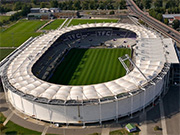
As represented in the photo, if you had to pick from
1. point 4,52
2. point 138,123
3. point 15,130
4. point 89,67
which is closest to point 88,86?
point 138,123

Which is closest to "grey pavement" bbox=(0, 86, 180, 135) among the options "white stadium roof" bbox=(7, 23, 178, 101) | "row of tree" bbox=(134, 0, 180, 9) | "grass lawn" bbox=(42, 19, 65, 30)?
"white stadium roof" bbox=(7, 23, 178, 101)

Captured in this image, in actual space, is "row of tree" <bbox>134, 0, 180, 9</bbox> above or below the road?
above

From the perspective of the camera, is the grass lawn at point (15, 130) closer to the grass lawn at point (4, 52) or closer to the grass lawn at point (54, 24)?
the grass lawn at point (4, 52)

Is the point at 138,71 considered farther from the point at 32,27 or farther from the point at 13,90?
the point at 32,27

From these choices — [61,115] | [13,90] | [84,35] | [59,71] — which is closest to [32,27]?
[84,35]

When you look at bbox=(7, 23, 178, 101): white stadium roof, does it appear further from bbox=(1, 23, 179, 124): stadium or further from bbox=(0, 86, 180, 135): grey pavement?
bbox=(0, 86, 180, 135): grey pavement

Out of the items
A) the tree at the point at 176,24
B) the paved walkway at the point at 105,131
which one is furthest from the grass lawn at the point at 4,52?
the tree at the point at 176,24

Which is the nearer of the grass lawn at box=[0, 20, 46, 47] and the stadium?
the stadium
